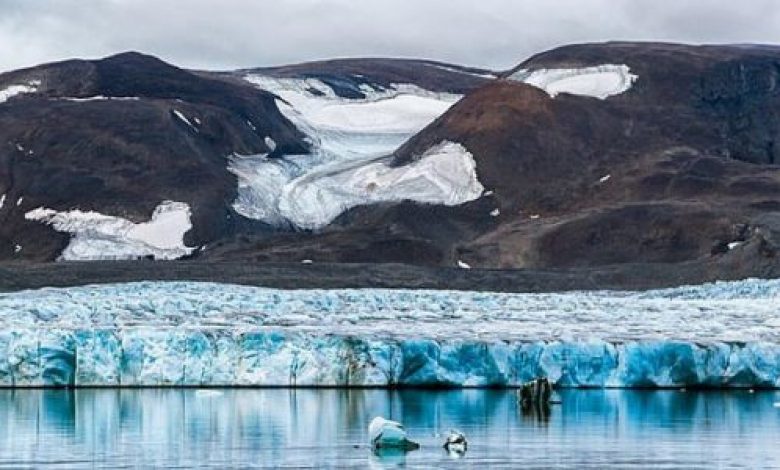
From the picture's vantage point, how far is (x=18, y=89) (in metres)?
102

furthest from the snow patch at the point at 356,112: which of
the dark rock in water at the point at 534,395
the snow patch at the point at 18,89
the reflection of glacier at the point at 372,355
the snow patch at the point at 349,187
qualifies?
the dark rock in water at the point at 534,395

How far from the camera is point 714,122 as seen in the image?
91625mm

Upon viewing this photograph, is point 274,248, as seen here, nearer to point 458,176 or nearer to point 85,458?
point 458,176

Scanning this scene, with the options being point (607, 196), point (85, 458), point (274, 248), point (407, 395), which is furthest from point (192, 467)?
point (607, 196)

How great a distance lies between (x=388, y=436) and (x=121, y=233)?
5959 centimetres

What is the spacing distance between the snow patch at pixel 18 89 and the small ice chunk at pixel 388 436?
7946cm

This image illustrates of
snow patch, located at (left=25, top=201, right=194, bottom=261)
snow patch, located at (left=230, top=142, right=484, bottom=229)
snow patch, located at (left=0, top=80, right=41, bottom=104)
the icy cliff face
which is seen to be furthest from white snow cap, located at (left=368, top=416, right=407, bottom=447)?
snow patch, located at (left=0, top=80, right=41, bottom=104)

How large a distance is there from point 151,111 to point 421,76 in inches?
1525

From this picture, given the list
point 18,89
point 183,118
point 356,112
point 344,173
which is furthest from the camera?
point 356,112

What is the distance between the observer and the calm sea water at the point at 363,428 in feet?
73.8

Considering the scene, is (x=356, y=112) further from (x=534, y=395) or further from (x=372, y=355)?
(x=534, y=395)

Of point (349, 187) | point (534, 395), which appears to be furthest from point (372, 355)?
point (349, 187)

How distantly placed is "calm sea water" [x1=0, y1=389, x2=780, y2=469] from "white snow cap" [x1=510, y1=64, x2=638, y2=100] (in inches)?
2476

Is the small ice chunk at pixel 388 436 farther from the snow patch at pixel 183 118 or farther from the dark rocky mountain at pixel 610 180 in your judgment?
the snow patch at pixel 183 118
